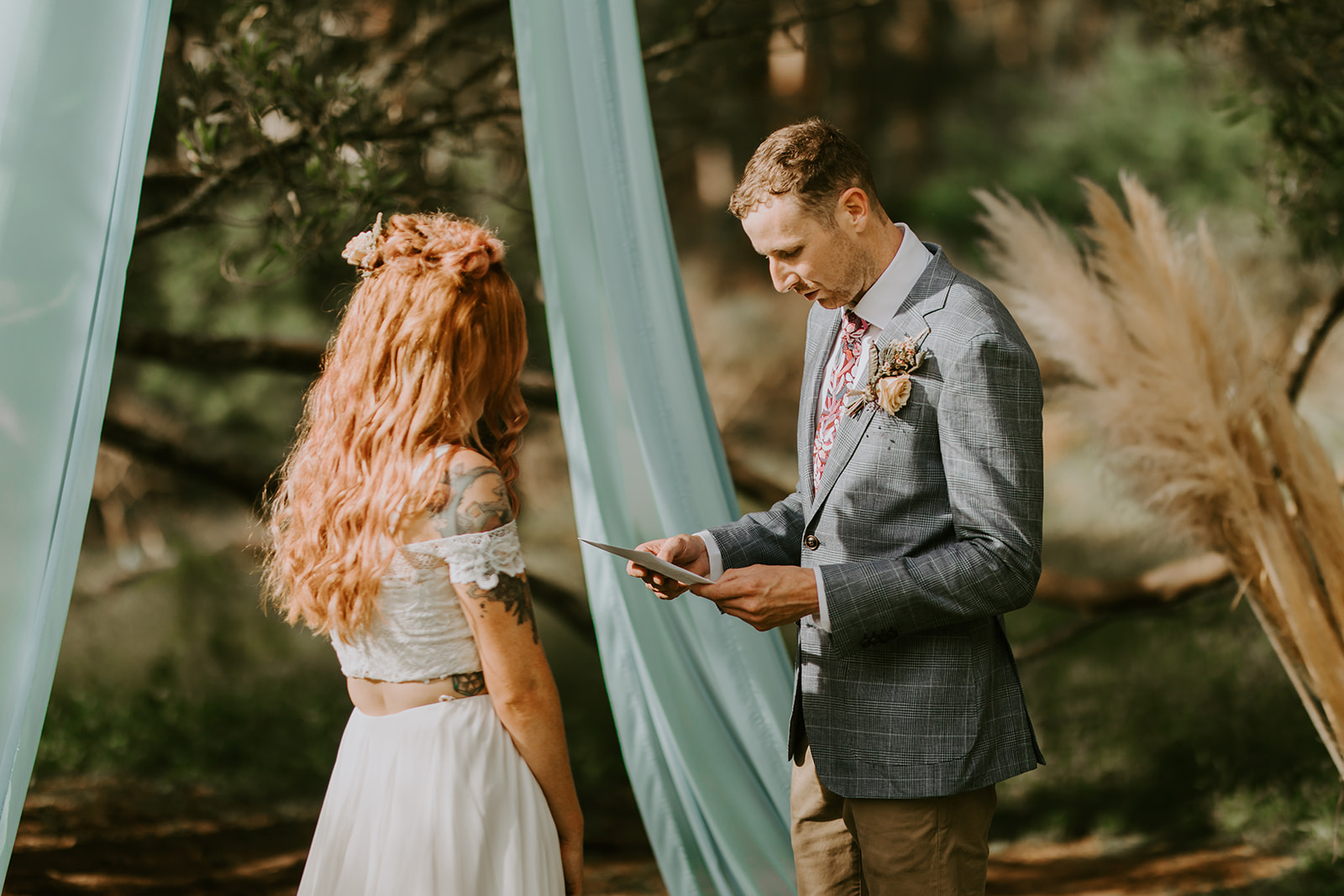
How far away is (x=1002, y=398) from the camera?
1.06 m

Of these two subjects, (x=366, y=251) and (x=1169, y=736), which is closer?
(x=366, y=251)

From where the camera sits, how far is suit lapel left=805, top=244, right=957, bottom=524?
3.74 feet

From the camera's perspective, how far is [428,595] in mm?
1139

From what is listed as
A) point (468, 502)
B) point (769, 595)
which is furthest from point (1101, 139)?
point (468, 502)

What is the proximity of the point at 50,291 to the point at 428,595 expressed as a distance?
49 cm

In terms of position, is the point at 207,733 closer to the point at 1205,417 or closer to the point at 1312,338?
the point at 1205,417

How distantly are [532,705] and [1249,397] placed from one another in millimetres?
1129

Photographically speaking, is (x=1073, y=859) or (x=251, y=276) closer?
(x=1073, y=859)

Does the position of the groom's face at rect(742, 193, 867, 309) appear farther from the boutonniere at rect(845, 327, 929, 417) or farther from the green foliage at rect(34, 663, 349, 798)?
the green foliage at rect(34, 663, 349, 798)

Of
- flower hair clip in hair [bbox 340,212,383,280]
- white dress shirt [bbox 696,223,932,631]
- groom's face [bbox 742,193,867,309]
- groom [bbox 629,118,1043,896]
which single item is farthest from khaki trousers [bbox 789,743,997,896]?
flower hair clip in hair [bbox 340,212,383,280]

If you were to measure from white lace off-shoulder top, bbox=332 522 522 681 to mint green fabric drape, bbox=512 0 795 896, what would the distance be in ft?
1.05

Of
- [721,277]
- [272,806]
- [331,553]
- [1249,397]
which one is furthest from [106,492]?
[1249,397]

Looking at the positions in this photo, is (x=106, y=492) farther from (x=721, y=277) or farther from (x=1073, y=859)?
(x=1073, y=859)

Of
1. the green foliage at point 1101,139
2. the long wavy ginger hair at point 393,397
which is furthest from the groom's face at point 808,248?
the green foliage at point 1101,139
